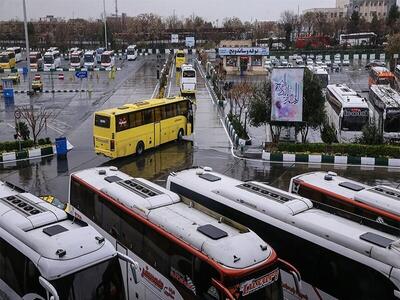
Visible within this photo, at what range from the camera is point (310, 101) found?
2116cm

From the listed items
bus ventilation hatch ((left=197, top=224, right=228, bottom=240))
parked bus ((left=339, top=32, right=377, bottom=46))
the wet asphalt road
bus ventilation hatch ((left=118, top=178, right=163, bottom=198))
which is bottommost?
the wet asphalt road

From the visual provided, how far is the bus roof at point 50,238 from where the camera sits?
739 centimetres

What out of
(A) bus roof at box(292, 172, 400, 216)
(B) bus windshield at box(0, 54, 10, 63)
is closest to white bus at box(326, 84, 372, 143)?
(A) bus roof at box(292, 172, 400, 216)

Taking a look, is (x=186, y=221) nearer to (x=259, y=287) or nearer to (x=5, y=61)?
(x=259, y=287)

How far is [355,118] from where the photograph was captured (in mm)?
23672

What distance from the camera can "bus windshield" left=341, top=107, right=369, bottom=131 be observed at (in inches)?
930

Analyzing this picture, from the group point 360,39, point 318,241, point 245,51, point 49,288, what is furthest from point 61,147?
point 360,39

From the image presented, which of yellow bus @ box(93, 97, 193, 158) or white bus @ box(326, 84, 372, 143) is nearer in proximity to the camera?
yellow bus @ box(93, 97, 193, 158)

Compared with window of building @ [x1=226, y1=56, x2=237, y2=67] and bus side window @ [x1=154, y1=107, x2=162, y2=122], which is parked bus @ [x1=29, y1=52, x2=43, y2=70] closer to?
window of building @ [x1=226, y1=56, x2=237, y2=67]

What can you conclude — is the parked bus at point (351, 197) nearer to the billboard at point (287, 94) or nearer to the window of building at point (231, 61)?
the billboard at point (287, 94)

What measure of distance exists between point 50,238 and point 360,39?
82494 millimetres

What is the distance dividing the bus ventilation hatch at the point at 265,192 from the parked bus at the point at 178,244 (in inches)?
61.0

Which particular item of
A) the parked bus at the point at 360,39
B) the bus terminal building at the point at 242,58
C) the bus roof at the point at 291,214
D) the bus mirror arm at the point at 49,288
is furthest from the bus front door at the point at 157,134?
the parked bus at the point at 360,39

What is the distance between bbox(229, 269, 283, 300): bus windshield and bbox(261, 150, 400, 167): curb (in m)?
12.6
